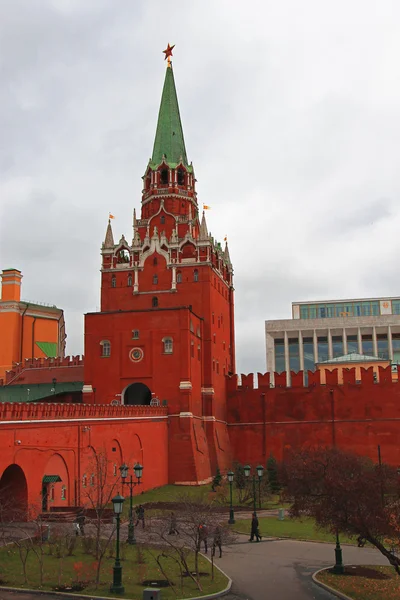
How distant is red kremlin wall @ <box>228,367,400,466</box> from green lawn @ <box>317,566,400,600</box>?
1077 inches

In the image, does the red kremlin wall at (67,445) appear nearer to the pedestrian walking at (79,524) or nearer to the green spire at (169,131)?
the pedestrian walking at (79,524)

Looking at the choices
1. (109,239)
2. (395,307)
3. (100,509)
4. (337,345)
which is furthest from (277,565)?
(395,307)

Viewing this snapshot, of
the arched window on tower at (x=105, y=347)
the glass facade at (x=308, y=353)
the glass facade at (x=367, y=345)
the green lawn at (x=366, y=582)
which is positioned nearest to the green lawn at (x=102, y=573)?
the green lawn at (x=366, y=582)

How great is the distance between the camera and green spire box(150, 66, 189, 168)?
171 feet

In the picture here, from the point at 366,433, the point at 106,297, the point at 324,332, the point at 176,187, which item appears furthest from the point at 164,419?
the point at 324,332

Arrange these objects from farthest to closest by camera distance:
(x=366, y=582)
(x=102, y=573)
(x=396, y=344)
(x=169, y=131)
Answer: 1. (x=396, y=344)
2. (x=169, y=131)
3. (x=102, y=573)
4. (x=366, y=582)

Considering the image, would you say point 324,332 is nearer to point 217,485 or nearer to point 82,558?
point 217,485

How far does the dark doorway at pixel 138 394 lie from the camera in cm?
4619

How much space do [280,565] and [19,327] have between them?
4060 centimetres

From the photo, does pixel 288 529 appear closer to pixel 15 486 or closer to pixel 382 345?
pixel 15 486

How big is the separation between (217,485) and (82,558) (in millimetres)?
20175

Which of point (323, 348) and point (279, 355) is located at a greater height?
point (323, 348)

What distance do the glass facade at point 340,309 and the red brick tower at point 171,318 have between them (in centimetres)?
4162

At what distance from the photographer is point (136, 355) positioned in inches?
1737
